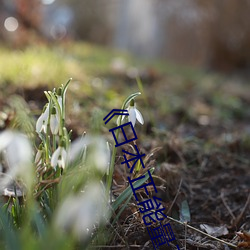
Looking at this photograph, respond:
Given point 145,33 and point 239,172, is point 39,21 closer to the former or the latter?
point 145,33

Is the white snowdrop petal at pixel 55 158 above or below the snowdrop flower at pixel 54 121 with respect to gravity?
below

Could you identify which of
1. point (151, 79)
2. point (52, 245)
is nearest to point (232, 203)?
point (52, 245)

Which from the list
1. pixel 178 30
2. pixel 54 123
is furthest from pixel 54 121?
pixel 178 30

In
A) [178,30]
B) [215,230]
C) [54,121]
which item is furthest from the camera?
[178,30]

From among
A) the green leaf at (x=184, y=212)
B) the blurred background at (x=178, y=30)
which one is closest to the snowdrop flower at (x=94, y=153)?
the green leaf at (x=184, y=212)

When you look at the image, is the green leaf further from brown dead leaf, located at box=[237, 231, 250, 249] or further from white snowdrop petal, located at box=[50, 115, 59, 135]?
white snowdrop petal, located at box=[50, 115, 59, 135]

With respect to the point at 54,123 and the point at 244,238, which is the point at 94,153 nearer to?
the point at 54,123

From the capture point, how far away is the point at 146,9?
10.8 m

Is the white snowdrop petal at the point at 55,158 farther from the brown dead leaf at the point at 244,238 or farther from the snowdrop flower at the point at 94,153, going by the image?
the brown dead leaf at the point at 244,238

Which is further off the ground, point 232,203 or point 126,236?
point 126,236

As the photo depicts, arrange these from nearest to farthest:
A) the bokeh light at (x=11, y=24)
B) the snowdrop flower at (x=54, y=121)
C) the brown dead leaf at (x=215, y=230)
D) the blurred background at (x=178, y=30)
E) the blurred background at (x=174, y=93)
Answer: the snowdrop flower at (x=54, y=121)
the brown dead leaf at (x=215, y=230)
the blurred background at (x=174, y=93)
the bokeh light at (x=11, y=24)
the blurred background at (x=178, y=30)

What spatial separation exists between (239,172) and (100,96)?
133 centimetres

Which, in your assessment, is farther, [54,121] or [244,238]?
[244,238]

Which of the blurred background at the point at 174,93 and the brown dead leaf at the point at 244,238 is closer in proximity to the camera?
the brown dead leaf at the point at 244,238
